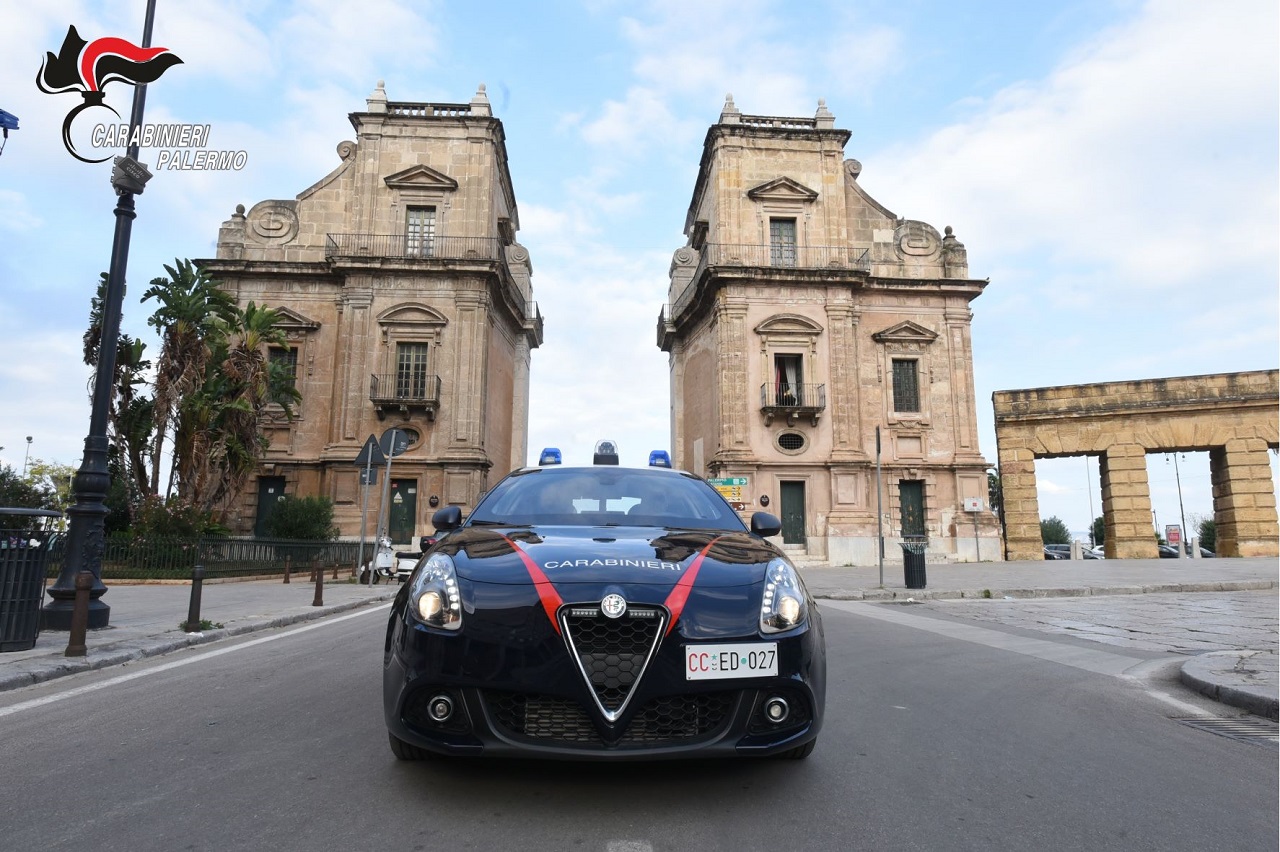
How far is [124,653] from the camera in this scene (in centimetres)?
627

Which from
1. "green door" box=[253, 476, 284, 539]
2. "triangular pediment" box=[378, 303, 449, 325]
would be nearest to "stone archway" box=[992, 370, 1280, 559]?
"triangular pediment" box=[378, 303, 449, 325]

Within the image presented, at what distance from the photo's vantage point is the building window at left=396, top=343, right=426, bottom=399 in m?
29.9

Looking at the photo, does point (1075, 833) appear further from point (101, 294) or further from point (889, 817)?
point (101, 294)

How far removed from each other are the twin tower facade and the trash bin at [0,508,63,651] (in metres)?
22.5

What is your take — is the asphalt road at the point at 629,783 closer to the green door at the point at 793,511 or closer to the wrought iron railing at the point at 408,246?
the green door at the point at 793,511

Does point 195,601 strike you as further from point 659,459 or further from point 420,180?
point 420,180

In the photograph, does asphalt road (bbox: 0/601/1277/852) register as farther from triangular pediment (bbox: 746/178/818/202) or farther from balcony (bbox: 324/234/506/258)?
triangular pediment (bbox: 746/178/818/202)

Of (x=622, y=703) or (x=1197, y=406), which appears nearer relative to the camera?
(x=622, y=703)

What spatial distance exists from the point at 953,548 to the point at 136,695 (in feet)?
96.1

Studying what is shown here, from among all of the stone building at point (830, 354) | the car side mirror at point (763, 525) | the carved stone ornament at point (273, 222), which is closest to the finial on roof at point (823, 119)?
the stone building at point (830, 354)

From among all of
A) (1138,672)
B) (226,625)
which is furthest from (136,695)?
(1138,672)

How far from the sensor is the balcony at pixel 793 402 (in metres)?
29.7

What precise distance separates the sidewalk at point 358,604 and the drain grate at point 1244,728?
174 mm

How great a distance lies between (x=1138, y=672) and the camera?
20.3ft
